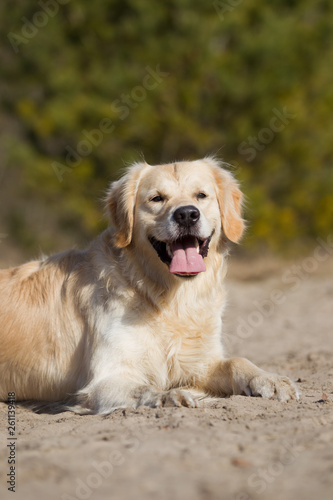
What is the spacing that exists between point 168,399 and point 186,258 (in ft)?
3.47

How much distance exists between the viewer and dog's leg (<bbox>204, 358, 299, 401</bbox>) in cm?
398

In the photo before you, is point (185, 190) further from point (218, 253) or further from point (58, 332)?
point (58, 332)

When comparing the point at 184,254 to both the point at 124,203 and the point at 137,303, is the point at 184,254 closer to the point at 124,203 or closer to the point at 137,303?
the point at 137,303

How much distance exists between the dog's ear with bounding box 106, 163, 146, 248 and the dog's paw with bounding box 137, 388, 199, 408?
3.87 feet

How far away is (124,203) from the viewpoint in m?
4.75

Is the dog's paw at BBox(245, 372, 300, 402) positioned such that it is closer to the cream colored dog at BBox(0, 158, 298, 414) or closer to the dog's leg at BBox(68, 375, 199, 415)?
the cream colored dog at BBox(0, 158, 298, 414)

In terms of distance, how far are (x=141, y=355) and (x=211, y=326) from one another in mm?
651

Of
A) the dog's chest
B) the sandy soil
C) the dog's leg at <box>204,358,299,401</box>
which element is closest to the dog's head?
the dog's chest

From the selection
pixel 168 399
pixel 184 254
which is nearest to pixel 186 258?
pixel 184 254

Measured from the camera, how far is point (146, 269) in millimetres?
4578

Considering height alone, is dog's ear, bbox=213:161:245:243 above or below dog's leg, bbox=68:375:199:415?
above

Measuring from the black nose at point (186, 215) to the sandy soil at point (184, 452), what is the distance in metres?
1.21

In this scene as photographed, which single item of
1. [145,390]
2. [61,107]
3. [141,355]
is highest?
[61,107]

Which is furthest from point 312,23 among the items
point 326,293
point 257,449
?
point 257,449
